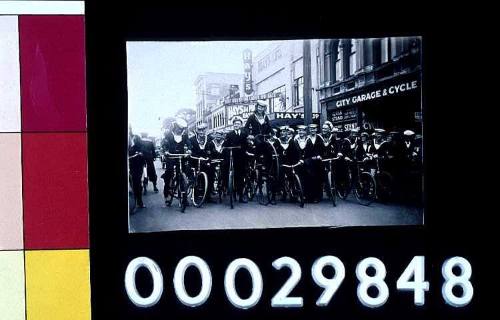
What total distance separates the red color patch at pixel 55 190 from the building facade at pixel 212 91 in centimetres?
43

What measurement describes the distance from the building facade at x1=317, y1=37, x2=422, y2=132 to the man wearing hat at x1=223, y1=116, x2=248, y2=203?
31cm

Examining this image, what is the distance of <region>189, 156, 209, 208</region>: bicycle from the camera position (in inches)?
70.9

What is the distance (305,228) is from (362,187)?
259mm

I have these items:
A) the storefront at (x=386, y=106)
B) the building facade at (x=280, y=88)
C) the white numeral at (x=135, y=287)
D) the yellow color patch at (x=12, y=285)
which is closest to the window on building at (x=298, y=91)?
the building facade at (x=280, y=88)

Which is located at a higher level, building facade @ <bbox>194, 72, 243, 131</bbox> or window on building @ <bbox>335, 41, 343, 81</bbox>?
window on building @ <bbox>335, 41, 343, 81</bbox>

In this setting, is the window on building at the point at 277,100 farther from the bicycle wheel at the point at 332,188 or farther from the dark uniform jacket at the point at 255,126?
the bicycle wheel at the point at 332,188

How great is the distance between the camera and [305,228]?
1812mm

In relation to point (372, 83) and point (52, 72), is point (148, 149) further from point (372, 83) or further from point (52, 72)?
point (372, 83)

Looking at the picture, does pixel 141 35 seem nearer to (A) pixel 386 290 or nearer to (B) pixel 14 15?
(B) pixel 14 15

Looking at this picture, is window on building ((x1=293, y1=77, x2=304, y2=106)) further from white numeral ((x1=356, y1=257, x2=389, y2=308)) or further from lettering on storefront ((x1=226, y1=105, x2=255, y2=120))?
white numeral ((x1=356, y1=257, x2=389, y2=308))

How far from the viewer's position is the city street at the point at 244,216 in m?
1.79

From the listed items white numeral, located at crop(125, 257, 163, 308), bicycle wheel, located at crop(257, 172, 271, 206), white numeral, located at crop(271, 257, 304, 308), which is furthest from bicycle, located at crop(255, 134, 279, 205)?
white numeral, located at crop(125, 257, 163, 308)

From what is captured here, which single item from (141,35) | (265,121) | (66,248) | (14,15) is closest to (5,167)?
(66,248)

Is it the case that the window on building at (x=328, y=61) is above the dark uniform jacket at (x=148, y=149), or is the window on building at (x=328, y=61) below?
above
